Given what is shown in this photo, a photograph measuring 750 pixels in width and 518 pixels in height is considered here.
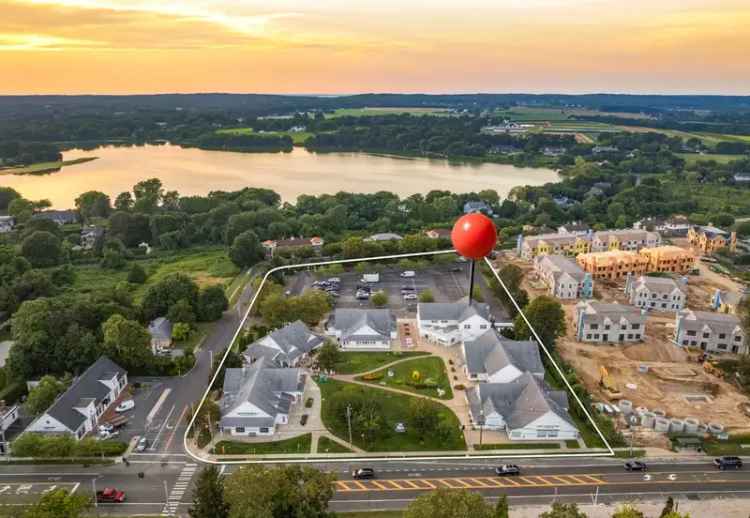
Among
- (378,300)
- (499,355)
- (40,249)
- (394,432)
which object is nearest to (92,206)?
(40,249)

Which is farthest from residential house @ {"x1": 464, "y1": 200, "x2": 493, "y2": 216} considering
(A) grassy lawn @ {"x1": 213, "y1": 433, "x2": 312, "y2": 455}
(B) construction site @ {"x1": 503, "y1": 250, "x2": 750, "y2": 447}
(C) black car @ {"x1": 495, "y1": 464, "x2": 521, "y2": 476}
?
(A) grassy lawn @ {"x1": 213, "y1": 433, "x2": 312, "y2": 455}

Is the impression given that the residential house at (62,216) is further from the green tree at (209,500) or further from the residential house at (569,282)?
the green tree at (209,500)

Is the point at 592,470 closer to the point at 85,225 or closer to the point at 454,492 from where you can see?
the point at 454,492

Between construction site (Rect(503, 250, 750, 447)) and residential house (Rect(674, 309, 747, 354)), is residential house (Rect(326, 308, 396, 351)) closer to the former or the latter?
construction site (Rect(503, 250, 750, 447))

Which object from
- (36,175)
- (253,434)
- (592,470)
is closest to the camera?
(592,470)

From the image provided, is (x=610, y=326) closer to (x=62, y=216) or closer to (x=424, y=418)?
(x=424, y=418)

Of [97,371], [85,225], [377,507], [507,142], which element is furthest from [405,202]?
[507,142]

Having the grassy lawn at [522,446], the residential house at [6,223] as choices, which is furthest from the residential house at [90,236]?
the grassy lawn at [522,446]
